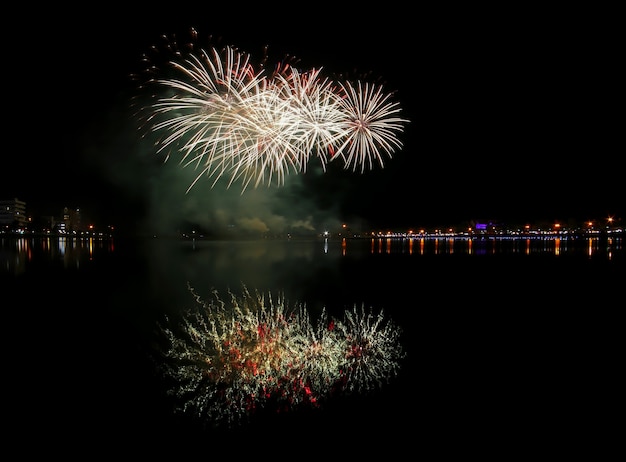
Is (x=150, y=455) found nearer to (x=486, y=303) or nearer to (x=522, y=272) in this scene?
(x=486, y=303)

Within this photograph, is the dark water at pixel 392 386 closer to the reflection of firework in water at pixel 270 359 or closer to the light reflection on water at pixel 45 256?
the reflection of firework in water at pixel 270 359

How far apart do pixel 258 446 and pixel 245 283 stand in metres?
9.36

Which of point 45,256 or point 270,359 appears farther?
point 45,256

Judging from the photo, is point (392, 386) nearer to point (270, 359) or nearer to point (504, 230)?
point (270, 359)

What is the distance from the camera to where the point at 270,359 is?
5617mm

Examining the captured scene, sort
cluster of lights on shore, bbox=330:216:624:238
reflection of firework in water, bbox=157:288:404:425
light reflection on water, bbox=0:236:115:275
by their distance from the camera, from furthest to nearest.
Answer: cluster of lights on shore, bbox=330:216:624:238
light reflection on water, bbox=0:236:115:275
reflection of firework in water, bbox=157:288:404:425

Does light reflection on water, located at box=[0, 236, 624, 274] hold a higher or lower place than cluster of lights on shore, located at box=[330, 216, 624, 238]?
lower

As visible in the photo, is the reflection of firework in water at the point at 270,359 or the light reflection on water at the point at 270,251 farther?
the light reflection on water at the point at 270,251

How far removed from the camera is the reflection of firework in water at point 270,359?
4.46m

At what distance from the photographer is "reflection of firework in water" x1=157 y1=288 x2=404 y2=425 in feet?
14.6

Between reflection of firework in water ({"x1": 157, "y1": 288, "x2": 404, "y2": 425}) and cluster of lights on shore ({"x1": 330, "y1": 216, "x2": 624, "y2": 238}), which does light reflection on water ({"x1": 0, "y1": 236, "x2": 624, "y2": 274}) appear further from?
cluster of lights on shore ({"x1": 330, "y1": 216, "x2": 624, "y2": 238})

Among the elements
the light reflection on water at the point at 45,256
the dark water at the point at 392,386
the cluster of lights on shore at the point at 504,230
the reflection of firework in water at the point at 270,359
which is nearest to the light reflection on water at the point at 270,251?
the light reflection on water at the point at 45,256

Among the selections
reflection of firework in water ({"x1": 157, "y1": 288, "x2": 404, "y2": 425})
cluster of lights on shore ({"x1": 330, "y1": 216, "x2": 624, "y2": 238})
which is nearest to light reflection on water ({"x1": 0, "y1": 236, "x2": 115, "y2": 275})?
reflection of firework in water ({"x1": 157, "y1": 288, "x2": 404, "y2": 425})

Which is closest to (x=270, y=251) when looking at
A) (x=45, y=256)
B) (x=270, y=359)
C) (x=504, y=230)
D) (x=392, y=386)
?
(x=45, y=256)
